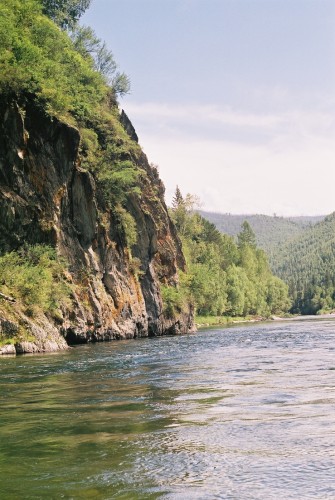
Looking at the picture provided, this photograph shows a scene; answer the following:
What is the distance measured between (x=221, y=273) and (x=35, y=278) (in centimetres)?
10428

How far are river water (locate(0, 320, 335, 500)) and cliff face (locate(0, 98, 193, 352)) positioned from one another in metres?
17.4

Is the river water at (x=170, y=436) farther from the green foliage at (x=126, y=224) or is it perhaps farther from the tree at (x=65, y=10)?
the tree at (x=65, y=10)

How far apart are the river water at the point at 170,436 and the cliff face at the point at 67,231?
1744cm

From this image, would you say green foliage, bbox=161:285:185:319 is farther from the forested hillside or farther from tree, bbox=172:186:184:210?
tree, bbox=172:186:184:210

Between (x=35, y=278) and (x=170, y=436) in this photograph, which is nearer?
(x=170, y=436)

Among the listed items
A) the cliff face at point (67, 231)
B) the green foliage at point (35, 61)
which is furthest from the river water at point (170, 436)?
the green foliage at point (35, 61)

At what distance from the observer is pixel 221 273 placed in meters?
140

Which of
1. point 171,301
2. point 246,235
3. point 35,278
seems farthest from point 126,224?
point 246,235

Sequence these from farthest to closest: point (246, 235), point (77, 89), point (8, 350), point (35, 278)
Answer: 1. point (246, 235)
2. point (77, 89)
3. point (35, 278)
4. point (8, 350)

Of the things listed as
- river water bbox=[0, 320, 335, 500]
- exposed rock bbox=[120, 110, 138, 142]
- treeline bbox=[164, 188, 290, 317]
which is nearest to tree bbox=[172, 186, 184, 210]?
treeline bbox=[164, 188, 290, 317]

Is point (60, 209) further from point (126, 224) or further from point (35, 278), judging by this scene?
point (126, 224)

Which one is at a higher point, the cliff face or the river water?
the cliff face

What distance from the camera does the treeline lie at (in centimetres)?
10485

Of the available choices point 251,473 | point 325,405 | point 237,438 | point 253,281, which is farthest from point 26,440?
point 253,281
